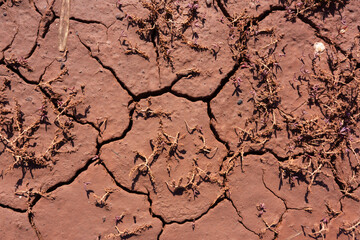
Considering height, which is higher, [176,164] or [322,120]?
[322,120]

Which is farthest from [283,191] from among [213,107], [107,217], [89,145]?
[89,145]

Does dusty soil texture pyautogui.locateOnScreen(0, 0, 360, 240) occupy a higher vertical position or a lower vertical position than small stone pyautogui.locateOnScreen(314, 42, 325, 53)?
lower

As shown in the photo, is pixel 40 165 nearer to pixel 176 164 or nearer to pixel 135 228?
pixel 135 228

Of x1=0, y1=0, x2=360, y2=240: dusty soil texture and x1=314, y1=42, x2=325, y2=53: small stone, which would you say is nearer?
x1=0, y1=0, x2=360, y2=240: dusty soil texture

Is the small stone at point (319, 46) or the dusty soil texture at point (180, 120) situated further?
the small stone at point (319, 46)

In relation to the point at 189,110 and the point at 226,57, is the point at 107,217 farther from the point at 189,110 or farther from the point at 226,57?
the point at 226,57

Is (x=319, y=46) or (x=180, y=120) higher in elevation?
(x=319, y=46)

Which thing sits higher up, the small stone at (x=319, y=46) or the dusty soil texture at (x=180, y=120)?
the small stone at (x=319, y=46)

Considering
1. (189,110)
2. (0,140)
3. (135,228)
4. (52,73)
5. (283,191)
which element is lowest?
(135,228)
